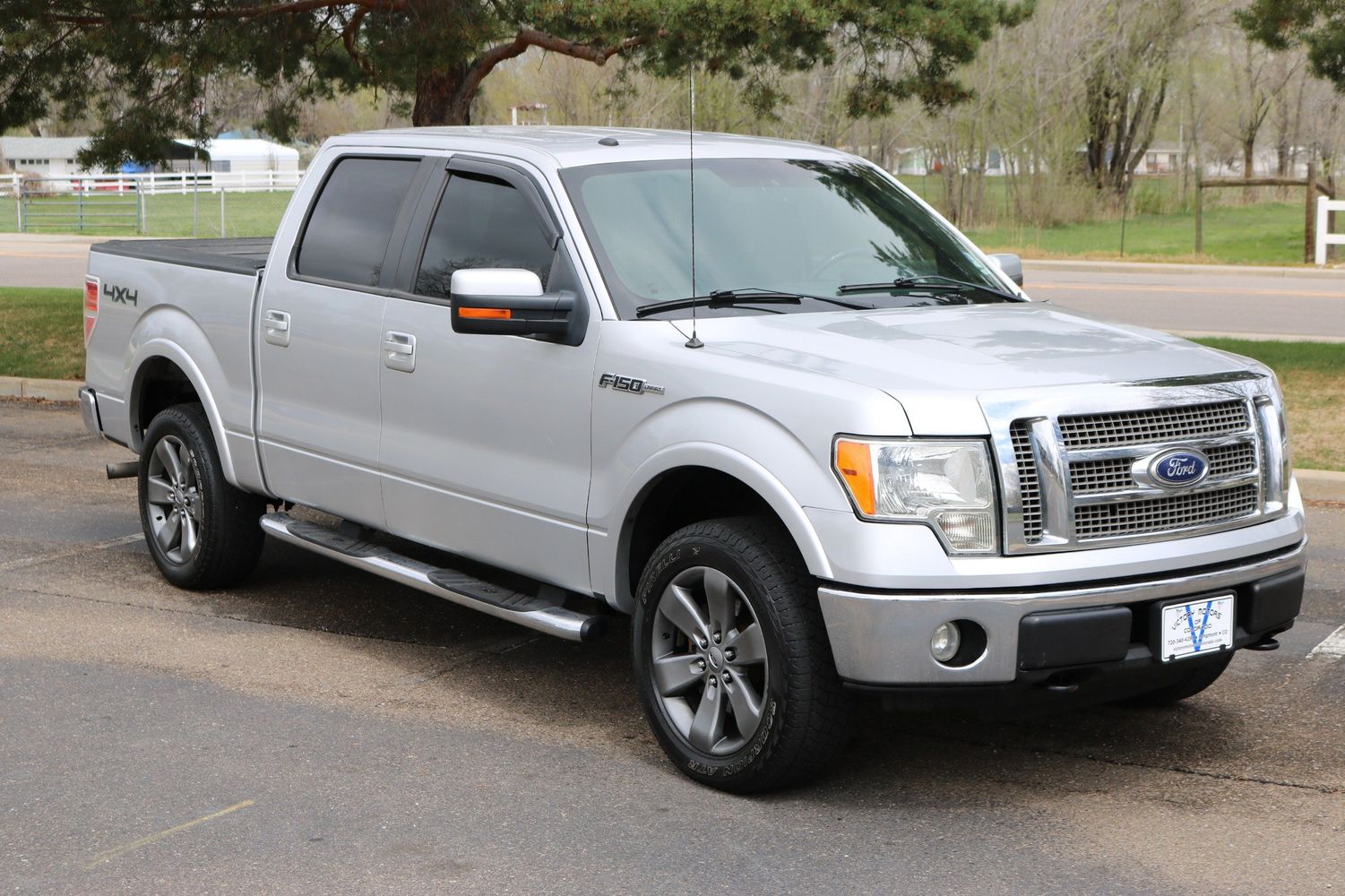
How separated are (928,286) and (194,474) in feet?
11.2

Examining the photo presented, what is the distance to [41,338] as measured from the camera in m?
15.3

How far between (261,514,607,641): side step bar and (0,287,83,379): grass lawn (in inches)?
317

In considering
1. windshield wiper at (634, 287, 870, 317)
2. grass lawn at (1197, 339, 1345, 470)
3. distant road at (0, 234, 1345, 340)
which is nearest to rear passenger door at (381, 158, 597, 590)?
windshield wiper at (634, 287, 870, 317)

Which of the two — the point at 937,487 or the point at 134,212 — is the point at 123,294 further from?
the point at 134,212

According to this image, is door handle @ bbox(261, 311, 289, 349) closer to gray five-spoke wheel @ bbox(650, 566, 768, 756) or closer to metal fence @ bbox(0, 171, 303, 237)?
gray five-spoke wheel @ bbox(650, 566, 768, 756)

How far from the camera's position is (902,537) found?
426cm

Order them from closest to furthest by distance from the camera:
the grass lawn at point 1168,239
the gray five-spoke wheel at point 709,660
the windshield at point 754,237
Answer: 1. the gray five-spoke wheel at point 709,660
2. the windshield at point 754,237
3. the grass lawn at point 1168,239

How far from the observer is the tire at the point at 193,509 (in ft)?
22.8

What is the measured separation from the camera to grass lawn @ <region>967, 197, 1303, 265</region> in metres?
30.7

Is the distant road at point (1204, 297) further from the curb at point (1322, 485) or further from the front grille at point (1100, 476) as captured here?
the front grille at point (1100, 476)

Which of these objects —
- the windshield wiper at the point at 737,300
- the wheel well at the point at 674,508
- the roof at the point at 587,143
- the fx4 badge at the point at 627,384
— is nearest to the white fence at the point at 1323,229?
the roof at the point at 587,143

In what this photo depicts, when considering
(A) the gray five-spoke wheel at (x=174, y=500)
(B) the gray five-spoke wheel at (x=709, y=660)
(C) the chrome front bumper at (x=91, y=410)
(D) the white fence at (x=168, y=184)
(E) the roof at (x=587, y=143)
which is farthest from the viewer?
(D) the white fence at (x=168, y=184)

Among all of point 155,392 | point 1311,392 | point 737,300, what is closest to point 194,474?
point 155,392

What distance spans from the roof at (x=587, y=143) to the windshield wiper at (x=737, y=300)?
721mm
